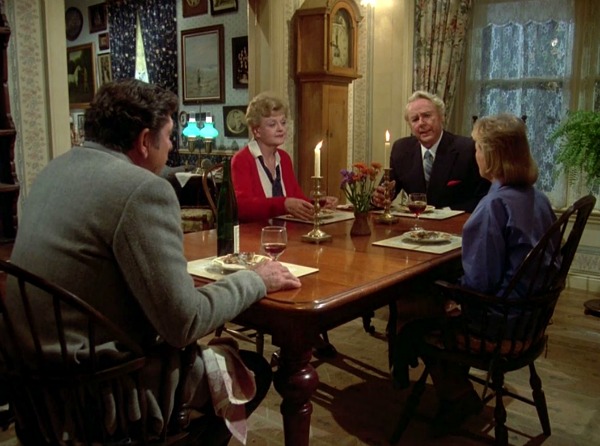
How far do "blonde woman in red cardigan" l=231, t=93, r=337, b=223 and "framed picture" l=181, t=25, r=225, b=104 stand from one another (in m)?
3.62

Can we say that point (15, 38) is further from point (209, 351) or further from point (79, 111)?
point (79, 111)

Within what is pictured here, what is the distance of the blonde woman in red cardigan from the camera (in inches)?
108

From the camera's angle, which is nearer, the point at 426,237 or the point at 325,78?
the point at 426,237

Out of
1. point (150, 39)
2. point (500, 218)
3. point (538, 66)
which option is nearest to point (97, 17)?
point (150, 39)

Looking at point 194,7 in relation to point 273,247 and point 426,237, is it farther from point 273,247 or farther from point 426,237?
point 273,247

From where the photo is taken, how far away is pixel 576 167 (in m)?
3.93

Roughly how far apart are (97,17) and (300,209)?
20.9 feet

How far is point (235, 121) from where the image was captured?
6.33 metres

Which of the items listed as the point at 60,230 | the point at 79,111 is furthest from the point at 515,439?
the point at 79,111

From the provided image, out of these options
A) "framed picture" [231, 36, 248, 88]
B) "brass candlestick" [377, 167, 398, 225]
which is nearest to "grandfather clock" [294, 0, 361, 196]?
"brass candlestick" [377, 167, 398, 225]

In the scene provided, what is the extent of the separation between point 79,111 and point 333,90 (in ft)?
17.0

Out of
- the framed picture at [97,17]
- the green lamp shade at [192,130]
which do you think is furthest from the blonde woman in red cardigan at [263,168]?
the framed picture at [97,17]

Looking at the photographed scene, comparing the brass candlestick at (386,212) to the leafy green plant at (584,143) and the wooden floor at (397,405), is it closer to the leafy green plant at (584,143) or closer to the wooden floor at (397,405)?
the wooden floor at (397,405)

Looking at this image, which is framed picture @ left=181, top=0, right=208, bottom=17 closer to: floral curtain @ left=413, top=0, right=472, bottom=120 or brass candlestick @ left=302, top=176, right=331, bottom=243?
floral curtain @ left=413, top=0, right=472, bottom=120
